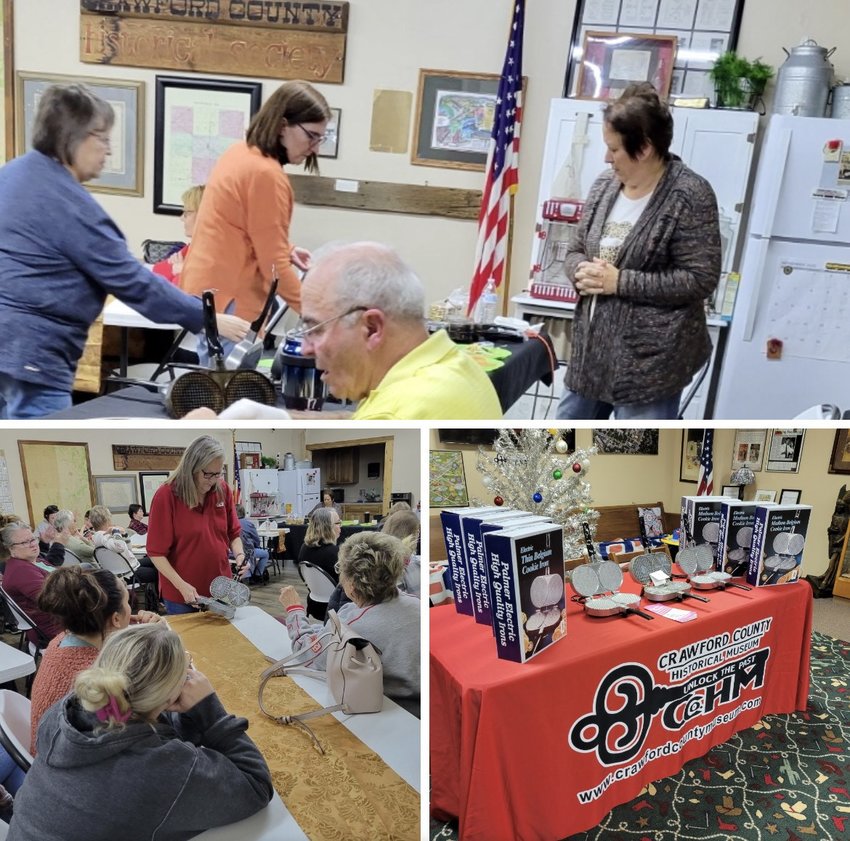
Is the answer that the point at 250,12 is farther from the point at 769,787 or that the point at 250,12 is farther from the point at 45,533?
the point at 769,787

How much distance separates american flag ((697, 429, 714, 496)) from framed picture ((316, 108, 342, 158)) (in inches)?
96.8

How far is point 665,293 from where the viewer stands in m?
2.56

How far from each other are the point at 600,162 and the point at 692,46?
72cm

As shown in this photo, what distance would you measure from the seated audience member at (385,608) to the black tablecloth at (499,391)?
557 millimetres

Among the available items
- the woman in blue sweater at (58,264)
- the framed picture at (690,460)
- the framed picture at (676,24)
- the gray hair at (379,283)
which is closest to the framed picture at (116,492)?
the gray hair at (379,283)

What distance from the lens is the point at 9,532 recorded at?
1308mm

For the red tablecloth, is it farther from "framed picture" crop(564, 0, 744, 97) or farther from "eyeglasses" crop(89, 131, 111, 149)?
"framed picture" crop(564, 0, 744, 97)

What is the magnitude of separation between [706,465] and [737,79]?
3003mm

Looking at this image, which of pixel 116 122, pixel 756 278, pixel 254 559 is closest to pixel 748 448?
pixel 254 559

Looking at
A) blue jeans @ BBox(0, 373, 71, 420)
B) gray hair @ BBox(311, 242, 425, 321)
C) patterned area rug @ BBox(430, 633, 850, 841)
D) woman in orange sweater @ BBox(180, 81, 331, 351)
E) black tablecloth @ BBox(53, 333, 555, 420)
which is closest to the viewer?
patterned area rug @ BBox(430, 633, 850, 841)

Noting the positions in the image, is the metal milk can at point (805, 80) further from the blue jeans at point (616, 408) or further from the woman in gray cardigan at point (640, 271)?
the blue jeans at point (616, 408)

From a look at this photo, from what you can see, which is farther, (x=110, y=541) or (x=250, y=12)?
(x=250, y=12)

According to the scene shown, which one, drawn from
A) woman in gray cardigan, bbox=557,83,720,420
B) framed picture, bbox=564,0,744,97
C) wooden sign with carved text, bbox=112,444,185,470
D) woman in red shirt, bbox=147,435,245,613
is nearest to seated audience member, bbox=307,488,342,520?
woman in red shirt, bbox=147,435,245,613

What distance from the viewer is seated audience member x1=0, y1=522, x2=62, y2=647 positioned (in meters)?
1.31
